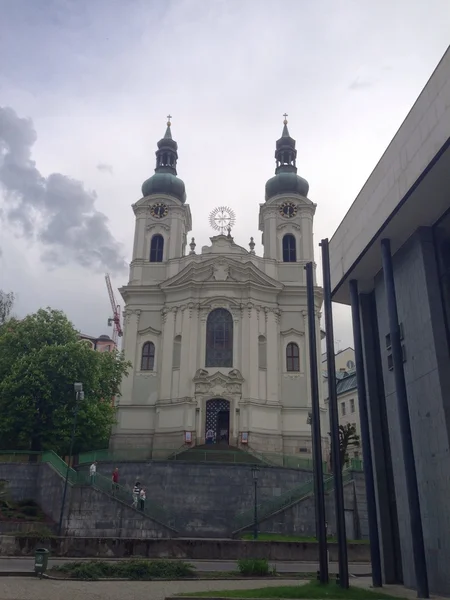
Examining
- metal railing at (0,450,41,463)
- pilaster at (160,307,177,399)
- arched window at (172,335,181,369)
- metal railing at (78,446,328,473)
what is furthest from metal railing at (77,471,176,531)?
arched window at (172,335,181,369)

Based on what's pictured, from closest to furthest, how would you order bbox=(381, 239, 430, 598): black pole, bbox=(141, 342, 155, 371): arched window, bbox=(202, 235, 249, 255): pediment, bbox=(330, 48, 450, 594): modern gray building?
bbox=(381, 239, 430, 598): black pole
bbox=(330, 48, 450, 594): modern gray building
bbox=(141, 342, 155, 371): arched window
bbox=(202, 235, 249, 255): pediment

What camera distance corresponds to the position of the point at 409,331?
16.4 meters

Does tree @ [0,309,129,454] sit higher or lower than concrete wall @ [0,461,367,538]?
higher

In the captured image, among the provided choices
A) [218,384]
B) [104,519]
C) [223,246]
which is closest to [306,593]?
[104,519]

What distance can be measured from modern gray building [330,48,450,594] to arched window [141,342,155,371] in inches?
1082

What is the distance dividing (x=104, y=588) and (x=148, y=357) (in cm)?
3087

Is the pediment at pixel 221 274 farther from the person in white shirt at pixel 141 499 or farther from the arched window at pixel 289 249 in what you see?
the person in white shirt at pixel 141 499

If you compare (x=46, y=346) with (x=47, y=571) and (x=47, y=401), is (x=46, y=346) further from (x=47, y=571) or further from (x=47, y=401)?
(x=47, y=571)

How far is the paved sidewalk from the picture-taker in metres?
13.2

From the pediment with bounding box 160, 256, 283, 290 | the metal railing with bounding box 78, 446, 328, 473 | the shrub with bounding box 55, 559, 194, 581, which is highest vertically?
the pediment with bounding box 160, 256, 283, 290

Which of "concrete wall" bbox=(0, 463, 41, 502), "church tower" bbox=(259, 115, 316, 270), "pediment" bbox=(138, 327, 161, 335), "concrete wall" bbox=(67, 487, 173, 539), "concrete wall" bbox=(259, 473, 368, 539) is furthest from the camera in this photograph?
"church tower" bbox=(259, 115, 316, 270)

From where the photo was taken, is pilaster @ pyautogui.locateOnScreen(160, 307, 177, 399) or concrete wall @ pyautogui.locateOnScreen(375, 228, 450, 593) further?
pilaster @ pyautogui.locateOnScreen(160, 307, 177, 399)

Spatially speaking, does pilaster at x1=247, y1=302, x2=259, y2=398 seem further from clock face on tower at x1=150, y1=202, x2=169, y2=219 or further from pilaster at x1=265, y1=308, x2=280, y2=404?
clock face on tower at x1=150, y1=202, x2=169, y2=219

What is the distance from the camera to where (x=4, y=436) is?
3462 centimetres
